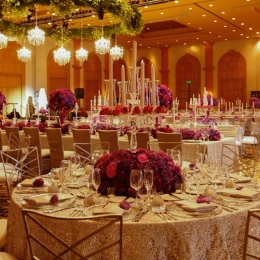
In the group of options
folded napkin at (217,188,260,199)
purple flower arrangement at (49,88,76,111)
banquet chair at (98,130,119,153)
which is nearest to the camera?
folded napkin at (217,188,260,199)

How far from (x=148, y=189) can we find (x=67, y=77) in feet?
58.4

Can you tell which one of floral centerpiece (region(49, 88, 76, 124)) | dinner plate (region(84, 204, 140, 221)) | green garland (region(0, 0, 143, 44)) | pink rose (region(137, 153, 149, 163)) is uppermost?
green garland (region(0, 0, 143, 44))

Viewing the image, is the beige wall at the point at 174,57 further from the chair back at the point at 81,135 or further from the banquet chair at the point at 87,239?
the banquet chair at the point at 87,239

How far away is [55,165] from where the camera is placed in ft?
23.7

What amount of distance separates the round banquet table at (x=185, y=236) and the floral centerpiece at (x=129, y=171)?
497 millimetres

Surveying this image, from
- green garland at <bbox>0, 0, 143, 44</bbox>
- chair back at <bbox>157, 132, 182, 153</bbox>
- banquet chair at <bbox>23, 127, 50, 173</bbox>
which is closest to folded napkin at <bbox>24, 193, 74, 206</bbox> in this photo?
chair back at <bbox>157, 132, 182, 153</bbox>

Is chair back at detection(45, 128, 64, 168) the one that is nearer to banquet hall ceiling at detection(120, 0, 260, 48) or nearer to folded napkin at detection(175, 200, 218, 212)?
folded napkin at detection(175, 200, 218, 212)

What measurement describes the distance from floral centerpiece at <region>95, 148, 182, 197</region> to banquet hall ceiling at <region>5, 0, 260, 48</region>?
836cm

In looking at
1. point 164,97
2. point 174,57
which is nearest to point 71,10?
point 164,97

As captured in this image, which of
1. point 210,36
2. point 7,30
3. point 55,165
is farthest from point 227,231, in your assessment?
point 210,36

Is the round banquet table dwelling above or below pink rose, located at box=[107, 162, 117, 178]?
below

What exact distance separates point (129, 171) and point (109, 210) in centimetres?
59

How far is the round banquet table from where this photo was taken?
233cm

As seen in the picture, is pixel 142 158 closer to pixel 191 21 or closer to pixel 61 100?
pixel 61 100
